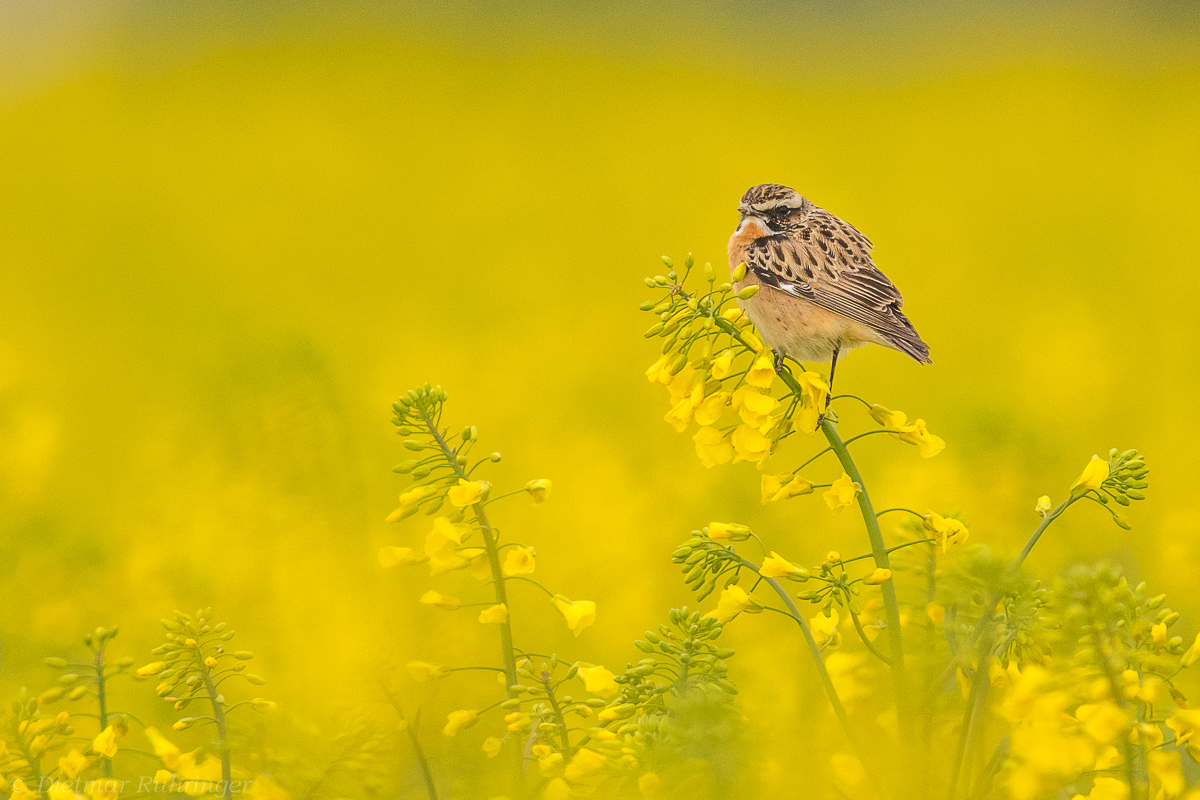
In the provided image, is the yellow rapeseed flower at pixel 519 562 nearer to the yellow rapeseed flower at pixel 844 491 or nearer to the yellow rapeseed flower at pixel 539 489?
the yellow rapeseed flower at pixel 539 489

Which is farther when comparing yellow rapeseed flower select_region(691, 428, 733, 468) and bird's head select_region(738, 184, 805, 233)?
bird's head select_region(738, 184, 805, 233)

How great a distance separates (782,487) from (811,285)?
1.12 m

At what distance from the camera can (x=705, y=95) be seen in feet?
58.3

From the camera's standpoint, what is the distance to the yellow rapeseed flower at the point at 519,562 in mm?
2396

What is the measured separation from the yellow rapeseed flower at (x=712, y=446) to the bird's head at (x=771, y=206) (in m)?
1.46

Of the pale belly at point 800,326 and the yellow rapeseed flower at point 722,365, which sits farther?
the pale belly at point 800,326

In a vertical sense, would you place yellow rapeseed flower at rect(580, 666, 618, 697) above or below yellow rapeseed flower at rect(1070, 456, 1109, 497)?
below

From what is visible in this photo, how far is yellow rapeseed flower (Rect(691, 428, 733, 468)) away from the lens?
2381 mm

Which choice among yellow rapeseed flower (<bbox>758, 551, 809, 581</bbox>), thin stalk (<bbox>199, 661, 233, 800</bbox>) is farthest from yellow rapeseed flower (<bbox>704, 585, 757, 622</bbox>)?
thin stalk (<bbox>199, 661, 233, 800</bbox>)

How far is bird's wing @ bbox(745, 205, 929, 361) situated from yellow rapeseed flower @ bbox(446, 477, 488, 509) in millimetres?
1485

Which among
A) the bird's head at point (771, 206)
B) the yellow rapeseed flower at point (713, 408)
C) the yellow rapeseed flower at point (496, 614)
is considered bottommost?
the yellow rapeseed flower at point (496, 614)

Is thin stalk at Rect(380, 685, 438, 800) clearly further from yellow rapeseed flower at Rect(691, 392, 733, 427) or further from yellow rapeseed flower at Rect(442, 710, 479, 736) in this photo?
yellow rapeseed flower at Rect(691, 392, 733, 427)

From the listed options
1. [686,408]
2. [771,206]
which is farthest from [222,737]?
[771,206]

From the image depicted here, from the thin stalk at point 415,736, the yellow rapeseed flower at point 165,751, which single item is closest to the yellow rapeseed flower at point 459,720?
the thin stalk at point 415,736
